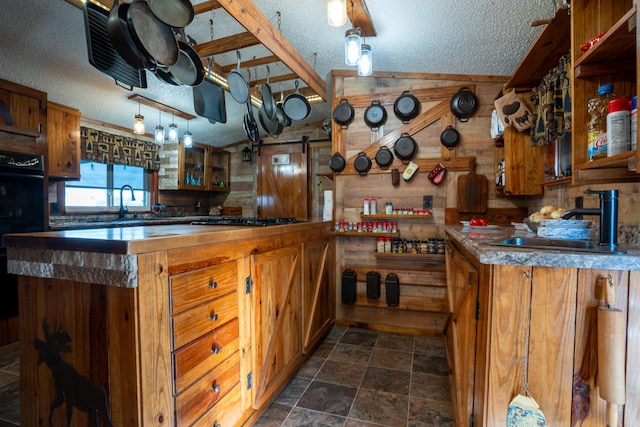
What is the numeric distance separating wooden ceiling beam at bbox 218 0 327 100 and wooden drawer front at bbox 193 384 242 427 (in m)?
1.95

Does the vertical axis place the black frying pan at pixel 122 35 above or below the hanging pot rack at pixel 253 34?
below

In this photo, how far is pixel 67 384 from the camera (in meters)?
1.16

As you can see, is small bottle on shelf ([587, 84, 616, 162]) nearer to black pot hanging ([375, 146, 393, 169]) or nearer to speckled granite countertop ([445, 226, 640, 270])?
speckled granite countertop ([445, 226, 640, 270])

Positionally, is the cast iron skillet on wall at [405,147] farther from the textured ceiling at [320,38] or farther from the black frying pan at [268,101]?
the black frying pan at [268,101]

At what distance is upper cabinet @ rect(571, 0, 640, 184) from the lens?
1166 mm

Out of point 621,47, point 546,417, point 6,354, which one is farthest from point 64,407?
point 621,47

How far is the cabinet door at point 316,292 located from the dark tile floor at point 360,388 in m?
0.17

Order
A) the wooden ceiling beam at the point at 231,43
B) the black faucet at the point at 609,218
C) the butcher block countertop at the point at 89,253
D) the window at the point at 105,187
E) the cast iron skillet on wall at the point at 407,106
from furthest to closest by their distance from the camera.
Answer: the window at the point at 105,187, the cast iron skillet on wall at the point at 407,106, the wooden ceiling beam at the point at 231,43, the black faucet at the point at 609,218, the butcher block countertop at the point at 89,253

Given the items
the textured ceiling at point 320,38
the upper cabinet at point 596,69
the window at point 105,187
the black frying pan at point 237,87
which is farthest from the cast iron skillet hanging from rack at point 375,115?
the window at point 105,187

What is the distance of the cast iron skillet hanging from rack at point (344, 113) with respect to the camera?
10.3 ft

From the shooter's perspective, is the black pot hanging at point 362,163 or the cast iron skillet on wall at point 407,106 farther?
the black pot hanging at point 362,163

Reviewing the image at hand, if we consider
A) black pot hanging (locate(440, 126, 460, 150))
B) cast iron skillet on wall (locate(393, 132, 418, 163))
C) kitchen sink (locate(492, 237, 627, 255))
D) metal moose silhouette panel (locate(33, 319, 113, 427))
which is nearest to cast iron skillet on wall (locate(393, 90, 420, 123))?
cast iron skillet on wall (locate(393, 132, 418, 163))

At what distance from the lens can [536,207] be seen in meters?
2.49

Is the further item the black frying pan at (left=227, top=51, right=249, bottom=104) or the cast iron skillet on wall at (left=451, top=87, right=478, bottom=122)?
the cast iron skillet on wall at (left=451, top=87, right=478, bottom=122)
